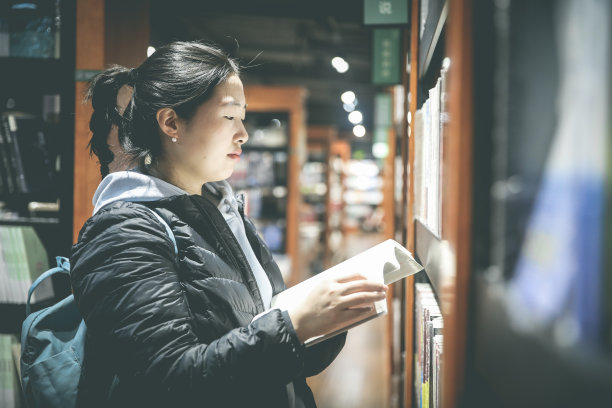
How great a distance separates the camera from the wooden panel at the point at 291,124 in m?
5.57

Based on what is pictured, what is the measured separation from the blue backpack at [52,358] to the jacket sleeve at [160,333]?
121 millimetres

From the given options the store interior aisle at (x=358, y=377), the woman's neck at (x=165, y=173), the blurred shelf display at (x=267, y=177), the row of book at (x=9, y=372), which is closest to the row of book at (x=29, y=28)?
the woman's neck at (x=165, y=173)

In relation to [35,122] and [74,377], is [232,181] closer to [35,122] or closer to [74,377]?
[35,122]

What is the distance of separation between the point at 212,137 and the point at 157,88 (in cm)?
19

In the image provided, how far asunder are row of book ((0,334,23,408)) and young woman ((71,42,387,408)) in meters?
1.15

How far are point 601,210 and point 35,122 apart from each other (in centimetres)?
220

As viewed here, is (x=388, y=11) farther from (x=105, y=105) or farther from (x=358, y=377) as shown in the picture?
(x=358, y=377)

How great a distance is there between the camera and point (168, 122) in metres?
1.19

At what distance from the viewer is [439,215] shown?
96 cm

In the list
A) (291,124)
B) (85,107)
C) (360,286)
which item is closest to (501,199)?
(360,286)

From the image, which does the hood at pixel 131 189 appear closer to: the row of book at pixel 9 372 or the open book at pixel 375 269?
the open book at pixel 375 269

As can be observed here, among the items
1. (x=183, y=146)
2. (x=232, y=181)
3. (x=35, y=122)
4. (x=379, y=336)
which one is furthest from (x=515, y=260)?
(x=232, y=181)

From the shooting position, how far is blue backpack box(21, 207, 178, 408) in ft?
3.53

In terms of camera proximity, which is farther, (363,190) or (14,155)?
(363,190)
